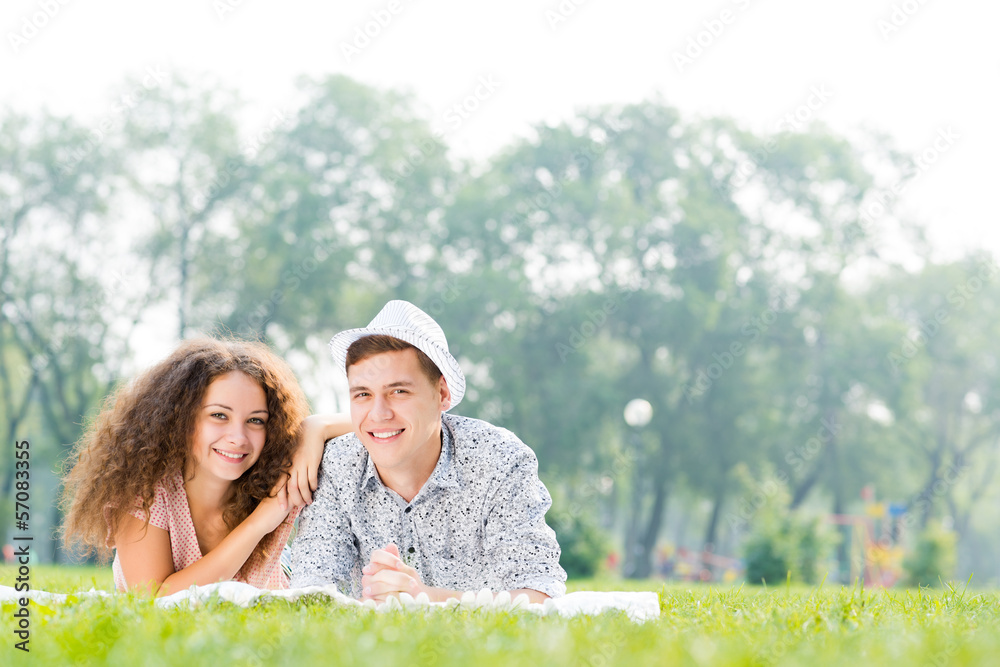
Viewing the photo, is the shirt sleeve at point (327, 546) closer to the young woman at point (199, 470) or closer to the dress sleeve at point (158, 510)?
the young woman at point (199, 470)

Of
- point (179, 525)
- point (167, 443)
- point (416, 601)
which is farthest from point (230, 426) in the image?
point (416, 601)

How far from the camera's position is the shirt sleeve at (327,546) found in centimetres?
412

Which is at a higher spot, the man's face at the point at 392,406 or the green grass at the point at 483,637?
the man's face at the point at 392,406

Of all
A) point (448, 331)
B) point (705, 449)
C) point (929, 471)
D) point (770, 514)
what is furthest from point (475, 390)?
point (929, 471)

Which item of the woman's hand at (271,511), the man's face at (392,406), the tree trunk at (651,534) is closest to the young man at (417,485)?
the man's face at (392,406)

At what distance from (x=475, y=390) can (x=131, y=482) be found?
2220 centimetres

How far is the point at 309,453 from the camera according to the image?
4492 millimetres

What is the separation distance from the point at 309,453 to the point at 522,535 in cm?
123

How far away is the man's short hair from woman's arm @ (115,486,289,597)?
88cm

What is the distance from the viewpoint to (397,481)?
4305 millimetres
